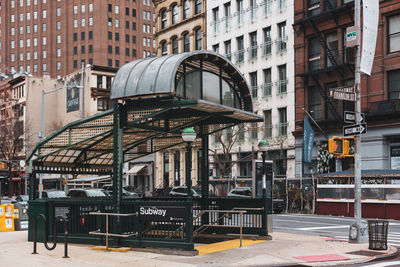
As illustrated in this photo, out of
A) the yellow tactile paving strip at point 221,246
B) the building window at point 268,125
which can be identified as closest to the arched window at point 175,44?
the building window at point 268,125

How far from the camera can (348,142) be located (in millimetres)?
17125

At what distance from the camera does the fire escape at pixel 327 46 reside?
38000mm

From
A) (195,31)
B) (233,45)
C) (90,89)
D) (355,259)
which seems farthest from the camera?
(90,89)

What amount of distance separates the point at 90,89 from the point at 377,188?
58688 mm

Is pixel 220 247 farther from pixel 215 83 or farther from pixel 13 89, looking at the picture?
pixel 13 89

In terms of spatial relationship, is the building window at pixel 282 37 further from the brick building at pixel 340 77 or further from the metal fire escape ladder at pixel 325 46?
the metal fire escape ladder at pixel 325 46

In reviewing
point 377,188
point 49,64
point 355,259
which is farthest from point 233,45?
point 49,64

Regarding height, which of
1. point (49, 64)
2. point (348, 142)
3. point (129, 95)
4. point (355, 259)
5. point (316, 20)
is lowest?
point (355, 259)

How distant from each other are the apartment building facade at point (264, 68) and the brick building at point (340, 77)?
1.67 metres

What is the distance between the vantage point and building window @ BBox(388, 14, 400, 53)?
3566 centimetres

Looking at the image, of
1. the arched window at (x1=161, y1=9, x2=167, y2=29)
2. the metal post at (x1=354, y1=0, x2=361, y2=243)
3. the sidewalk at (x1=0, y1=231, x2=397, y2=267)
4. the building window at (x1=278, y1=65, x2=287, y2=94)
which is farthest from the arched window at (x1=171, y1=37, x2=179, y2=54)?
the sidewalk at (x1=0, y1=231, x2=397, y2=267)

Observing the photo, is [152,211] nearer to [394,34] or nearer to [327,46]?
[394,34]

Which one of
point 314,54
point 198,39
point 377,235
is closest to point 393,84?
point 314,54

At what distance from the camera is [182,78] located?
611 inches
